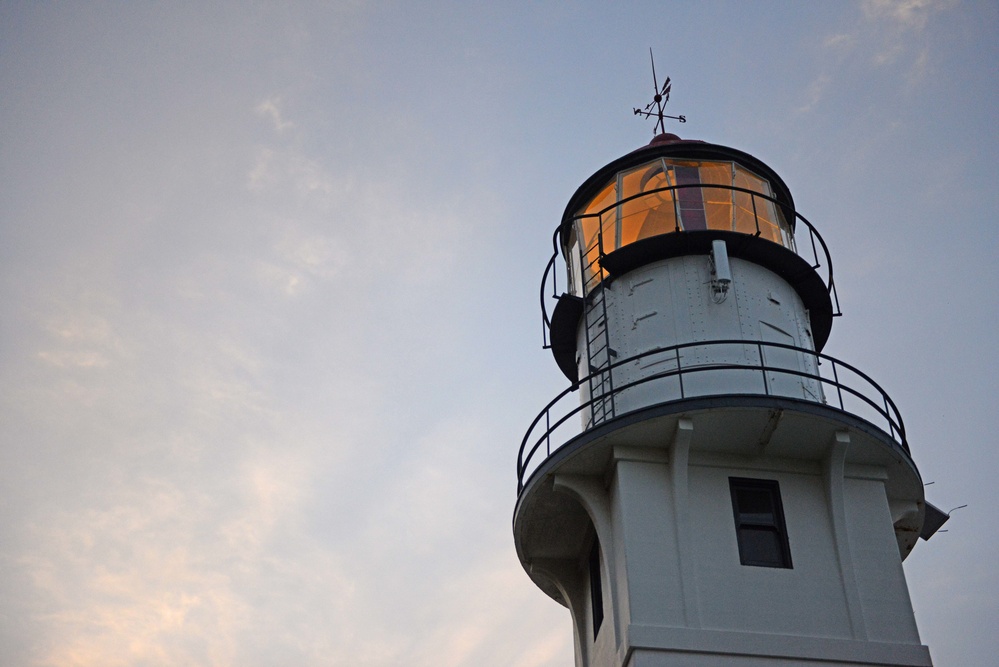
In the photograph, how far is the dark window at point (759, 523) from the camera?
59.2 feet

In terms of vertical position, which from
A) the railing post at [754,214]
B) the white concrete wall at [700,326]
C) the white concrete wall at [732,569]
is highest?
the railing post at [754,214]

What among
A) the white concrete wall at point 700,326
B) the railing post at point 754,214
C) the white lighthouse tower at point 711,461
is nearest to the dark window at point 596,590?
the white lighthouse tower at point 711,461

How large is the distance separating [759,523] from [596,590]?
3.60m

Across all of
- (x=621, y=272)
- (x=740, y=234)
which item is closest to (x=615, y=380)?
(x=621, y=272)

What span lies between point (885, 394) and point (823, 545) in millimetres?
3217

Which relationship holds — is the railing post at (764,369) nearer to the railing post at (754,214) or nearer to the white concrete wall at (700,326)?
the white concrete wall at (700,326)

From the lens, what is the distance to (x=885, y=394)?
19.5 meters

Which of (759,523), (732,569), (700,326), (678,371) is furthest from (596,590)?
(700,326)

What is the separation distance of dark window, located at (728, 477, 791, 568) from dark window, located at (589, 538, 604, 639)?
2983 millimetres

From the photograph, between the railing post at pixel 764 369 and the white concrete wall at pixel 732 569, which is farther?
the railing post at pixel 764 369

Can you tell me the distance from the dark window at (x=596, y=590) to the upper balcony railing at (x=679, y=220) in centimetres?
517

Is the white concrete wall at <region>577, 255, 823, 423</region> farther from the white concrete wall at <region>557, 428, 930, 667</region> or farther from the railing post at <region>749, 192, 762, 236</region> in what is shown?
the white concrete wall at <region>557, 428, 930, 667</region>

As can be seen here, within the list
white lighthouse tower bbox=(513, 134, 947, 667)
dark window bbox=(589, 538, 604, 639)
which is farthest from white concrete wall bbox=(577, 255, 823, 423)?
dark window bbox=(589, 538, 604, 639)

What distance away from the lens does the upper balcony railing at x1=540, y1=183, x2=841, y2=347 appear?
21938 mm
